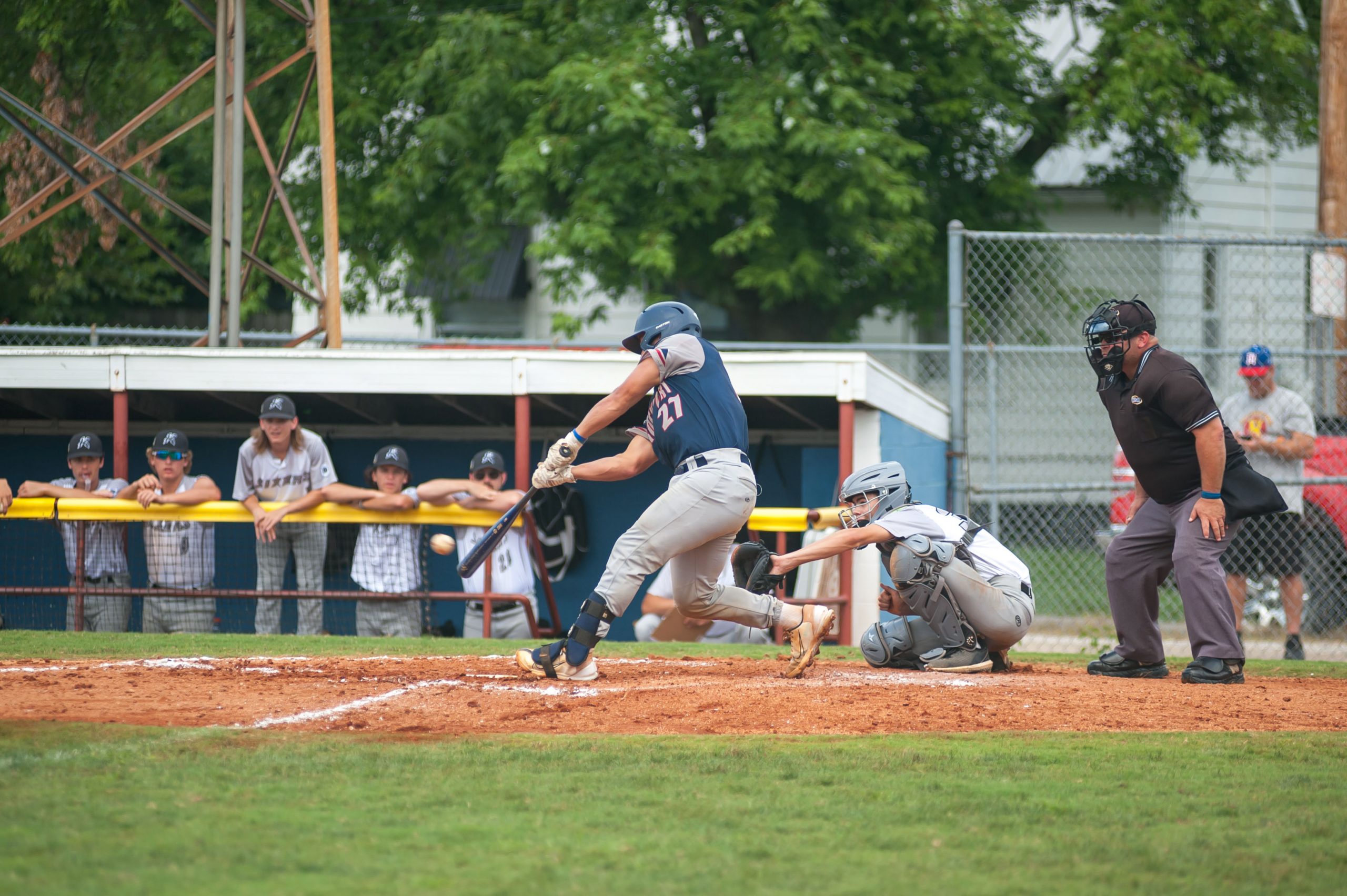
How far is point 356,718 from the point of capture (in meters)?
5.24

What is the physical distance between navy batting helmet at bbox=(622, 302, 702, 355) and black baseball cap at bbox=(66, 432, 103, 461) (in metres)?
5.13

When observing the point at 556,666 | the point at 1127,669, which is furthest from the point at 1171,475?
the point at 556,666

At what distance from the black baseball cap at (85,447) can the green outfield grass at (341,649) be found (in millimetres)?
1534

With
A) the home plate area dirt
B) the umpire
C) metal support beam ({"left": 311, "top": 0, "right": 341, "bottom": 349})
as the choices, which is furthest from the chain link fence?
metal support beam ({"left": 311, "top": 0, "right": 341, "bottom": 349})

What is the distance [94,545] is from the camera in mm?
9430

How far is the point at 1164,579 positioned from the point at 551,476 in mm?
3176

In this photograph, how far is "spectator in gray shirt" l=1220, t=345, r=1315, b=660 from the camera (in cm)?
918

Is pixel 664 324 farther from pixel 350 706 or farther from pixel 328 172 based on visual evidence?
pixel 328 172

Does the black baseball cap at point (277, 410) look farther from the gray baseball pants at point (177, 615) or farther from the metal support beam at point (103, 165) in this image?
the metal support beam at point (103, 165)

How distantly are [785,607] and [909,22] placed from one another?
10357 mm

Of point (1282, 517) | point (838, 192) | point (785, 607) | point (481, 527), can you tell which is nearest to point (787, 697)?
point (785, 607)

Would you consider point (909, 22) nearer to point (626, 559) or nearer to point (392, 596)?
point (392, 596)

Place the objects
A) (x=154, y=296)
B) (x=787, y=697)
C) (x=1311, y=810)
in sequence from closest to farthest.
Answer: (x=1311, y=810), (x=787, y=697), (x=154, y=296)

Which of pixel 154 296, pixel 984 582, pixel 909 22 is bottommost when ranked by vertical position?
pixel 984 582
